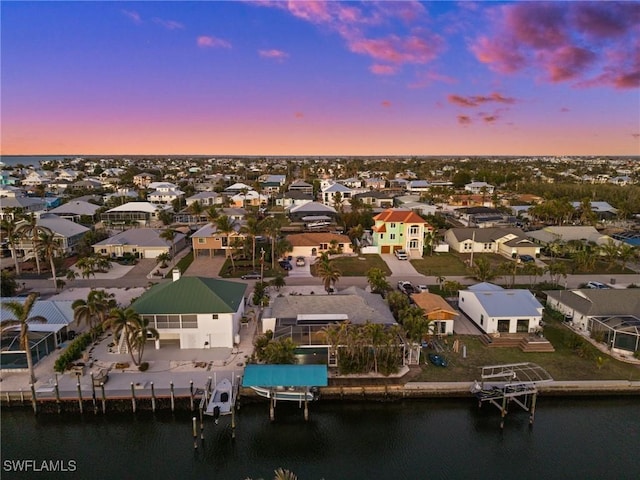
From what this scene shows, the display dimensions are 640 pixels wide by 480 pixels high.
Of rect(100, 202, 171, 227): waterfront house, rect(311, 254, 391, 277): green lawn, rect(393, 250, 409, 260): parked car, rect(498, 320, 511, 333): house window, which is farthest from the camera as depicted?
rect(100, 202, 171, 227): waterfront house

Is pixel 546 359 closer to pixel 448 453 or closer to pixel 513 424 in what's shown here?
pixel 513 424

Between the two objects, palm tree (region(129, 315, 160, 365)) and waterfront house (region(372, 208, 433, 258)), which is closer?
palm tree (region(129, 315, 160, 365))

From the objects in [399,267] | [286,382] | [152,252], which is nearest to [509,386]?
[286,382]

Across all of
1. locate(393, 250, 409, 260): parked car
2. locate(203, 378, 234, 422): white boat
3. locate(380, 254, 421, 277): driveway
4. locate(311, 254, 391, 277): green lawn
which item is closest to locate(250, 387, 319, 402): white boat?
locate(203, 378, 234, 422): white boat

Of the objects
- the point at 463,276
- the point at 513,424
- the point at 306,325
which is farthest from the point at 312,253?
the point at 513,424

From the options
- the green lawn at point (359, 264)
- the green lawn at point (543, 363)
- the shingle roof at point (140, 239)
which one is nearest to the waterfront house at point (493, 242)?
the green lawn at point (359, 264)

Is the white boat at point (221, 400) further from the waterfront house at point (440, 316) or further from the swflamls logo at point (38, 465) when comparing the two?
the waterfront house at point (440, 316)

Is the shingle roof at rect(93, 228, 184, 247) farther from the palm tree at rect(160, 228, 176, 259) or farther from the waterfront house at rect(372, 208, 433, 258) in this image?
the waterfront house at rect(372, 208, 433, 258)
